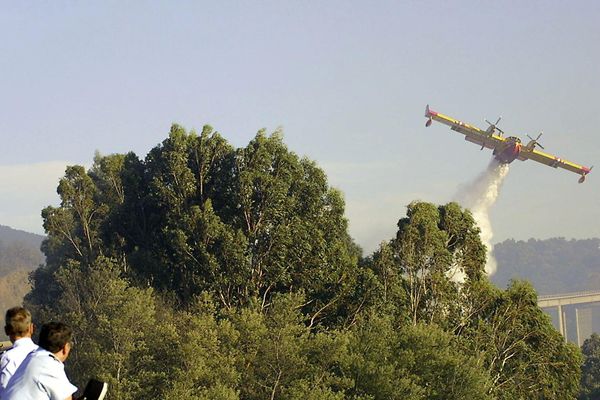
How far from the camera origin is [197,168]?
64250mm

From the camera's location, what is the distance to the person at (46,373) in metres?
9.19

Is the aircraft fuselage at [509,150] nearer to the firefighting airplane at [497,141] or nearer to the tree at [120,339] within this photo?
the firefighting airplane at [497,141]

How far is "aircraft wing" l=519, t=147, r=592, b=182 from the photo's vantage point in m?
111

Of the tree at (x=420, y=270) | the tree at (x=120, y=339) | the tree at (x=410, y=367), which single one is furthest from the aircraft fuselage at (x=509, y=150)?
the tree at (x=410, y=367)

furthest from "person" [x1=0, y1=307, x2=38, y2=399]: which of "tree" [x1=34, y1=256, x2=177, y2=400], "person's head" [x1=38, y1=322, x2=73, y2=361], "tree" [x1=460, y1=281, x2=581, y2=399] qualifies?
"tree" [x1=460, y1=281, x2=581, y2=399]

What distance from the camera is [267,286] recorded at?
61500 mm

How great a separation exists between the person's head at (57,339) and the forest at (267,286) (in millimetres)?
39935

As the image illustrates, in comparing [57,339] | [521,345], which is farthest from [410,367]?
[57,339]

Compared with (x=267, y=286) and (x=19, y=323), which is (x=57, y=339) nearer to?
(x=19, y=323)

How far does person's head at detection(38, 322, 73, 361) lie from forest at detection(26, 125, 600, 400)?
39935 mm

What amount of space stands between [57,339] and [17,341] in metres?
0.78

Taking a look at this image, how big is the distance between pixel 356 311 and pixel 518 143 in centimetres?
5411

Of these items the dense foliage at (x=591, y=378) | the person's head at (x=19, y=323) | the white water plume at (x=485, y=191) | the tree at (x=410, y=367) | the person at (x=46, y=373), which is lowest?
the person at (x=46, y=373)

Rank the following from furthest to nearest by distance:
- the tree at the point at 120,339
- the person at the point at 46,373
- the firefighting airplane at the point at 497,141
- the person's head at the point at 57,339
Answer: the firefighting airplane at the point at 497,141 → the tree at the point at 120,339 → the person's head at the point at 57,339 → the person at the point at 46,373
